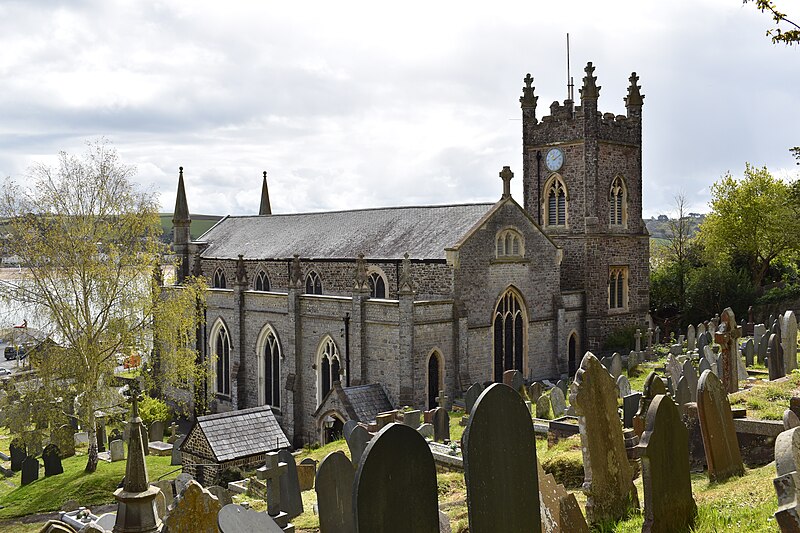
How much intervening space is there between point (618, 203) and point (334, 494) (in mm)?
26056

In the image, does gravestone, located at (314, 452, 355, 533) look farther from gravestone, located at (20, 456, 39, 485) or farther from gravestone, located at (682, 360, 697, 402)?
gravestone, located at (20, 456, 39, 485)

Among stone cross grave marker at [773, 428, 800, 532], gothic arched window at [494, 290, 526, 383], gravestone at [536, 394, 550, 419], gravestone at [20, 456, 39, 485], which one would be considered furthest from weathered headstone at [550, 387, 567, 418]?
gravestone at [20, 456, 39, 485]

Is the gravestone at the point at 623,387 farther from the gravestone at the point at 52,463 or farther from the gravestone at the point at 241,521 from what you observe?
the gravestone at the point at 52,463

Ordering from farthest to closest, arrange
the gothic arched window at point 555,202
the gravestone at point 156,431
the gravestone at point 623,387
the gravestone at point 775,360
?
the gothic arched window at point 555,202, the gravestone at point 156,431, the gravestone at point 623,387, the gravestone at point 775,360

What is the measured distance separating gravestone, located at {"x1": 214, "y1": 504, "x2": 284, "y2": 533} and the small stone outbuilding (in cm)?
1257

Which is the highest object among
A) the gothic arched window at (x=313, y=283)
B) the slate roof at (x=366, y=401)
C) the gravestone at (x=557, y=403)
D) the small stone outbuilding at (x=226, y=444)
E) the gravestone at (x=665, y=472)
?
the gothic arched window at (x=313, y=283)

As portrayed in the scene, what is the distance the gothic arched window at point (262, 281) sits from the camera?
1270 inches

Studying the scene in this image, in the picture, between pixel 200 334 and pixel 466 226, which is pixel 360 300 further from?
pixel 200 334

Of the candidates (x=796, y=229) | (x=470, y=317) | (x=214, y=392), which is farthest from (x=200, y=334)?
(x=796, y=229)

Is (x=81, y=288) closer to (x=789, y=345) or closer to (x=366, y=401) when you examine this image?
(x=366, y=401)

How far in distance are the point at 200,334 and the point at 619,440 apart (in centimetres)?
2736

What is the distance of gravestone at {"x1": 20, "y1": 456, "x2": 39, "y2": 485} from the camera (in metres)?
23.5

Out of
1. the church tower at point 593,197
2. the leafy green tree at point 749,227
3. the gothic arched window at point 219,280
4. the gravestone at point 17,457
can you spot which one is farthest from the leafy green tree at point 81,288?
the leafy green tree at point 749,227

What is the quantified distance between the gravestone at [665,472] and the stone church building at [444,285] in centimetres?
1614
